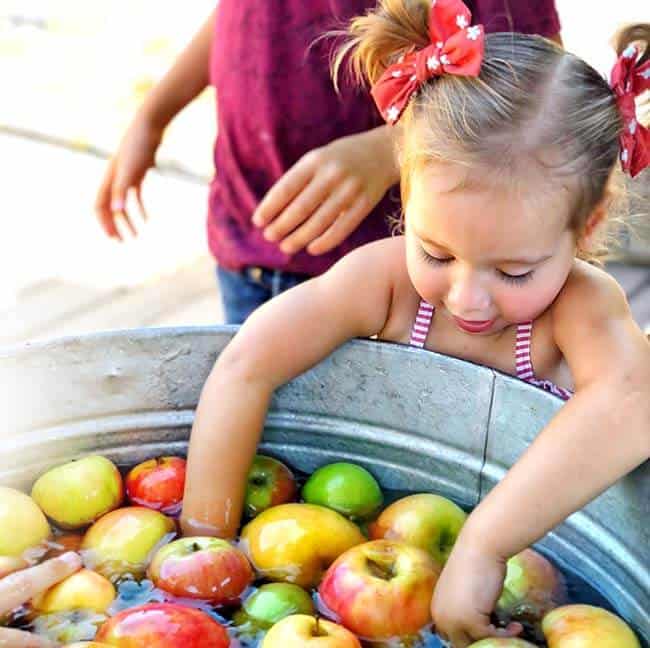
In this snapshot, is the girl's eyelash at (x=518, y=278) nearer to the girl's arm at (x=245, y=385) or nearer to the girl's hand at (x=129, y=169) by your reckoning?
the girl's arm at (x=245, y=385)

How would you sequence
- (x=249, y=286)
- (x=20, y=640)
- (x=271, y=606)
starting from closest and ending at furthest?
(x=20, y=640) → (x=271, y=606) → (x=249, y=286)

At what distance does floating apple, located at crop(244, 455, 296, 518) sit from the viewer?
3.69ft

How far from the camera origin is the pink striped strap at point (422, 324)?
115 centimetres

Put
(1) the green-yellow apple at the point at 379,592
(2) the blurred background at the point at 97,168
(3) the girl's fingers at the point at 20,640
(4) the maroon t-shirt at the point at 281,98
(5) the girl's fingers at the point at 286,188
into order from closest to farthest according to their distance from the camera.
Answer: (3) the girl's fingers at the point at 20,640, (1) the green-yellow apple at the point at 379,592, (5) the girl's fingers at the point at 286,188, (4) the maroon t-shirt at the point at 281,98, (2) the blurred background at the point at 97,168

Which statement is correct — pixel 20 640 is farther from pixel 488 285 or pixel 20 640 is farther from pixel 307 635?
pixel 488 285

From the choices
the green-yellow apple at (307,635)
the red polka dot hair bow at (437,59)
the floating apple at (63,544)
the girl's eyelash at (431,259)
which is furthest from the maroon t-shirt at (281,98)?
the green-yellow apple at (307,635)

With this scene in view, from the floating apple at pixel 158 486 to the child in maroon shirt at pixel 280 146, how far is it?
0.29 meters

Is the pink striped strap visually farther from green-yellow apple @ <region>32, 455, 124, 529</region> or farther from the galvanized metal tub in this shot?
green-yellow apple @ <region>32, 455, 124, 529</region>

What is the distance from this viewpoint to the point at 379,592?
95 centimetres

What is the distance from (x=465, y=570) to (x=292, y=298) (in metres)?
0.32

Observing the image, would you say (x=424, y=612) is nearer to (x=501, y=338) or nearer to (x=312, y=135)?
(x=501, y=338)

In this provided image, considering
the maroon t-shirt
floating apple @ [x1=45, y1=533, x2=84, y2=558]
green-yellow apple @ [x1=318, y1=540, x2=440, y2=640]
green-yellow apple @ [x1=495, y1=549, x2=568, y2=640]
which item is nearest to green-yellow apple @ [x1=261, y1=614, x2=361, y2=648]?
green-yellow apple @ [x1=318, y1=540, x2=440, y2=640]

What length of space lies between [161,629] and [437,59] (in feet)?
1.79

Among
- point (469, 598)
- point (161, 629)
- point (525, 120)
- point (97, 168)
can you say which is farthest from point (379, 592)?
point (97, 168)
